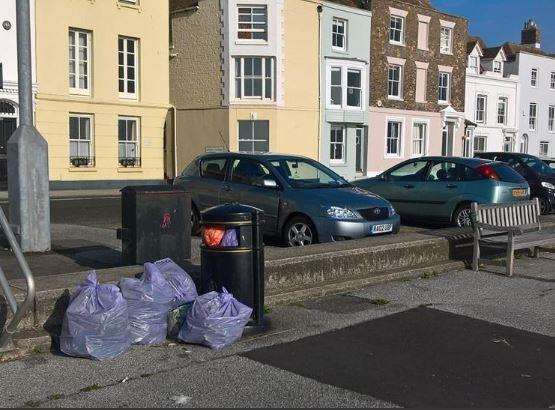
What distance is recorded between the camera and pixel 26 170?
8781 millimetres

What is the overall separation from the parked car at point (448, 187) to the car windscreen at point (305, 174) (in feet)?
9.53

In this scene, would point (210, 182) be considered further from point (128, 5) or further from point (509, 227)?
point (128, 5)

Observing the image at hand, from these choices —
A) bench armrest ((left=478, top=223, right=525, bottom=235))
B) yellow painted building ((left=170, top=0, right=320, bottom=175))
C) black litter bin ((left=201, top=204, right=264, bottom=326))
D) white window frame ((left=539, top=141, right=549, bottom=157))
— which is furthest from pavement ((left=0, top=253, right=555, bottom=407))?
white window frame ((left=539, top=141, right=549, bottom=157))

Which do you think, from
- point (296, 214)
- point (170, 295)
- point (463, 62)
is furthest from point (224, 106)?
point (170, 295)

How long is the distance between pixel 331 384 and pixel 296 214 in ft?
18.2

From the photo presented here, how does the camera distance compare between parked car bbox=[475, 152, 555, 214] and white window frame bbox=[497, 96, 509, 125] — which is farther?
white window frame bbox=[497, 96, 509, 125]

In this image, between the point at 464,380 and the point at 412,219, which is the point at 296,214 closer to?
the point at 412,219

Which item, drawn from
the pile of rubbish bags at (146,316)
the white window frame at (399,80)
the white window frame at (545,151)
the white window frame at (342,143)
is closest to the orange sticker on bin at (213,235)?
the pile of rubbish bags at (146,316)

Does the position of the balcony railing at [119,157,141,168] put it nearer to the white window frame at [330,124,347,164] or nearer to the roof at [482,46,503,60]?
the white window frame at [330,124,347,164]

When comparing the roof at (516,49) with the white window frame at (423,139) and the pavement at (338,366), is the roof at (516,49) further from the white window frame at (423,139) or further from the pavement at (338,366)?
the pavement at (338,366)

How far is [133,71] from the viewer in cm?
2761

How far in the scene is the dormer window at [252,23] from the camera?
3097 cm

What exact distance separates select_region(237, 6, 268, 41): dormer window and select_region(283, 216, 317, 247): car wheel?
2228cm

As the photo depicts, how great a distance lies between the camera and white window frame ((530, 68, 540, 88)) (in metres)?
49.3
